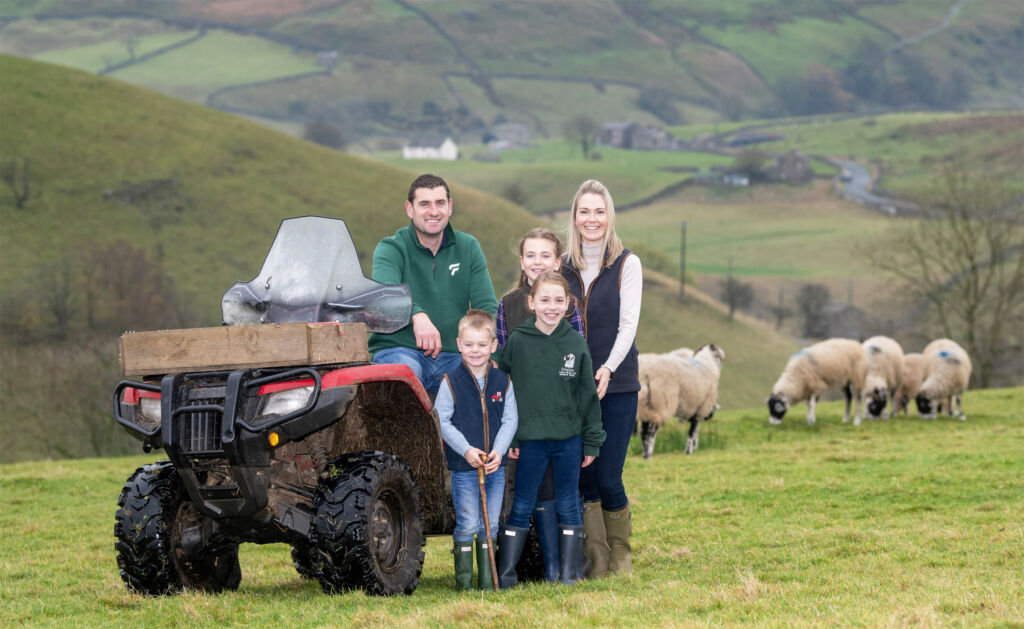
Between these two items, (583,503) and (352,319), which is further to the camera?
(583,503)

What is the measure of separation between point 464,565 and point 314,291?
2.36 meters

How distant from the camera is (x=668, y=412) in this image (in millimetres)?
19906

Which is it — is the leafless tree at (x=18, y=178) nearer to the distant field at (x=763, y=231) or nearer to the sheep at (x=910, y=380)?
the sheep at (x=910, y=380)

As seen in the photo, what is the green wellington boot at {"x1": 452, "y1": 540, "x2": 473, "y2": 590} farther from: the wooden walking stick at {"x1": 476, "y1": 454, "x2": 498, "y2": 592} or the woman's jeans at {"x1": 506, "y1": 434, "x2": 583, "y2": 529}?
the woman's jeans at {"x1": 506, "y1": 434, "x2": 583, "y2": 529}

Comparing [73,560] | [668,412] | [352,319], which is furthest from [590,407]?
[668,412]

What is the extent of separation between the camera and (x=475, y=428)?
24.6 feet

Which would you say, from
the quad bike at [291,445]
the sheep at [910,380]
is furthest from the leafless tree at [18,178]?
the quad bike at [291,445]

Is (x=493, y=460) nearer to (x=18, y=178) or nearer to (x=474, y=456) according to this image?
(x=474, y=456)

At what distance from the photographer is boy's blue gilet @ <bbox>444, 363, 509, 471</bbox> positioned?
7.49 metres

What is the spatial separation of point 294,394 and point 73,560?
228 inches

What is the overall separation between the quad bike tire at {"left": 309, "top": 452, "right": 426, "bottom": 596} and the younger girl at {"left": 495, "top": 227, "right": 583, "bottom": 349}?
5.00 ft

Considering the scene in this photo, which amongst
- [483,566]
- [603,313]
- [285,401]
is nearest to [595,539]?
[483,566]

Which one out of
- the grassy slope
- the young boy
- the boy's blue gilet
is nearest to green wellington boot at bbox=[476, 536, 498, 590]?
the young boy

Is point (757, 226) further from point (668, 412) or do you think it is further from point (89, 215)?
point (668, 412)
